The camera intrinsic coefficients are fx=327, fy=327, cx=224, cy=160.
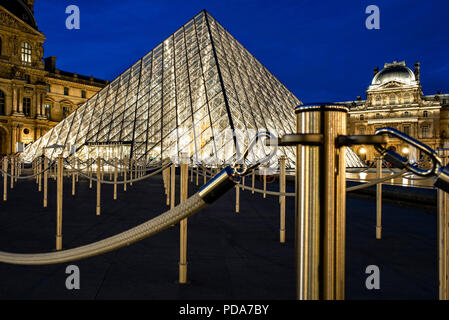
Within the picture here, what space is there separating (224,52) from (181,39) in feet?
14.8

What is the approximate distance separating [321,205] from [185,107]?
18820 millimetres

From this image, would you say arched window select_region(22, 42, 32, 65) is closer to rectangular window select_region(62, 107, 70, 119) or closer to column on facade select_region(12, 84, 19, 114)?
column on facade select_region(12, 84, 19, 114)

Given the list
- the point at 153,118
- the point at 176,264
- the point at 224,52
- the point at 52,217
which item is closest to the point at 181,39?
the point at 224,52

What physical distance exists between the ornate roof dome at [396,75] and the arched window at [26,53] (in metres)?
57.3

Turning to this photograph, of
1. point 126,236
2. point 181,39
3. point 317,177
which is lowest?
point 126,236

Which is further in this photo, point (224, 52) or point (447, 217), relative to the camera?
point (224, 52)

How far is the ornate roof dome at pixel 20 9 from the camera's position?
40787mm

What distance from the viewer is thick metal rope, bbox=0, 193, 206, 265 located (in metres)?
1.33

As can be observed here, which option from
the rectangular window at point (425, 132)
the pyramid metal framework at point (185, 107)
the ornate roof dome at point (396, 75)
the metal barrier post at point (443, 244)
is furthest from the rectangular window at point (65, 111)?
the rectangular window at point (425, 132)

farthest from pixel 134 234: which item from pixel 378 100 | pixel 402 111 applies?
pixel 378 100

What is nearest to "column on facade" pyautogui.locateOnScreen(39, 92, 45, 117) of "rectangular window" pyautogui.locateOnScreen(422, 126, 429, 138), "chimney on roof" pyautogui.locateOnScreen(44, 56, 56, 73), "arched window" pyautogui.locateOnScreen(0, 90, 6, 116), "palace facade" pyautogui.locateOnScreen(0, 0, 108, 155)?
"palace facade" pyautogui.locateOnScreen(0, 0, 108, 155)

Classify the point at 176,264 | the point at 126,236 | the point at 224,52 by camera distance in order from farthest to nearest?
the point at 224,52, the point at 176,264, the point at 126,236

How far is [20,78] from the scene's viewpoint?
39969 mm

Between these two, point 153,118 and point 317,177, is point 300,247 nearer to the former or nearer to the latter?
point 317,177
